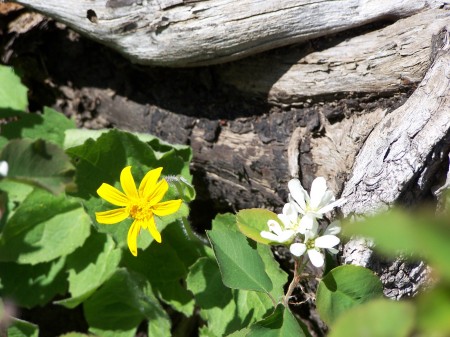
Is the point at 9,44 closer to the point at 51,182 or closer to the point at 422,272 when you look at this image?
the point at 51,182

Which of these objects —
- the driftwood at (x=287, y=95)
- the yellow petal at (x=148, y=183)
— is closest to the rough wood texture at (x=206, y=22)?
the driftwood at (x=287, y=95)

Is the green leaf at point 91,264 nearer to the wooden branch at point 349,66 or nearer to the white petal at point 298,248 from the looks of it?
the wooden branch at point 349,66

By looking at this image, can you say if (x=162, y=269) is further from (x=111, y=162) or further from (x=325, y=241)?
(x=325, y=241)

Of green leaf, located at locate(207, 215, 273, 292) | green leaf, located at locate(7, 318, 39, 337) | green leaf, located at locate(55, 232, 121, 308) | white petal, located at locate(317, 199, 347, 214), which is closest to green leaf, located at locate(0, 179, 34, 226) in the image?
green leaf, located at locate(55, 232, 121, 308)

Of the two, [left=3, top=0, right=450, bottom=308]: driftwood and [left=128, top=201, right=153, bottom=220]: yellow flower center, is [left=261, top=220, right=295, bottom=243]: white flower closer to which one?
[left=3, top=0, right=450, bottom=308]: driftwood

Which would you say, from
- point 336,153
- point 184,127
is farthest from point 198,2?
point 336,153

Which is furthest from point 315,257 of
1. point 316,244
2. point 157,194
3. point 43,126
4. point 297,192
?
point 43,126

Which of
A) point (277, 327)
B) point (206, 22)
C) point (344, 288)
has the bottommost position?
point (277, 327)
